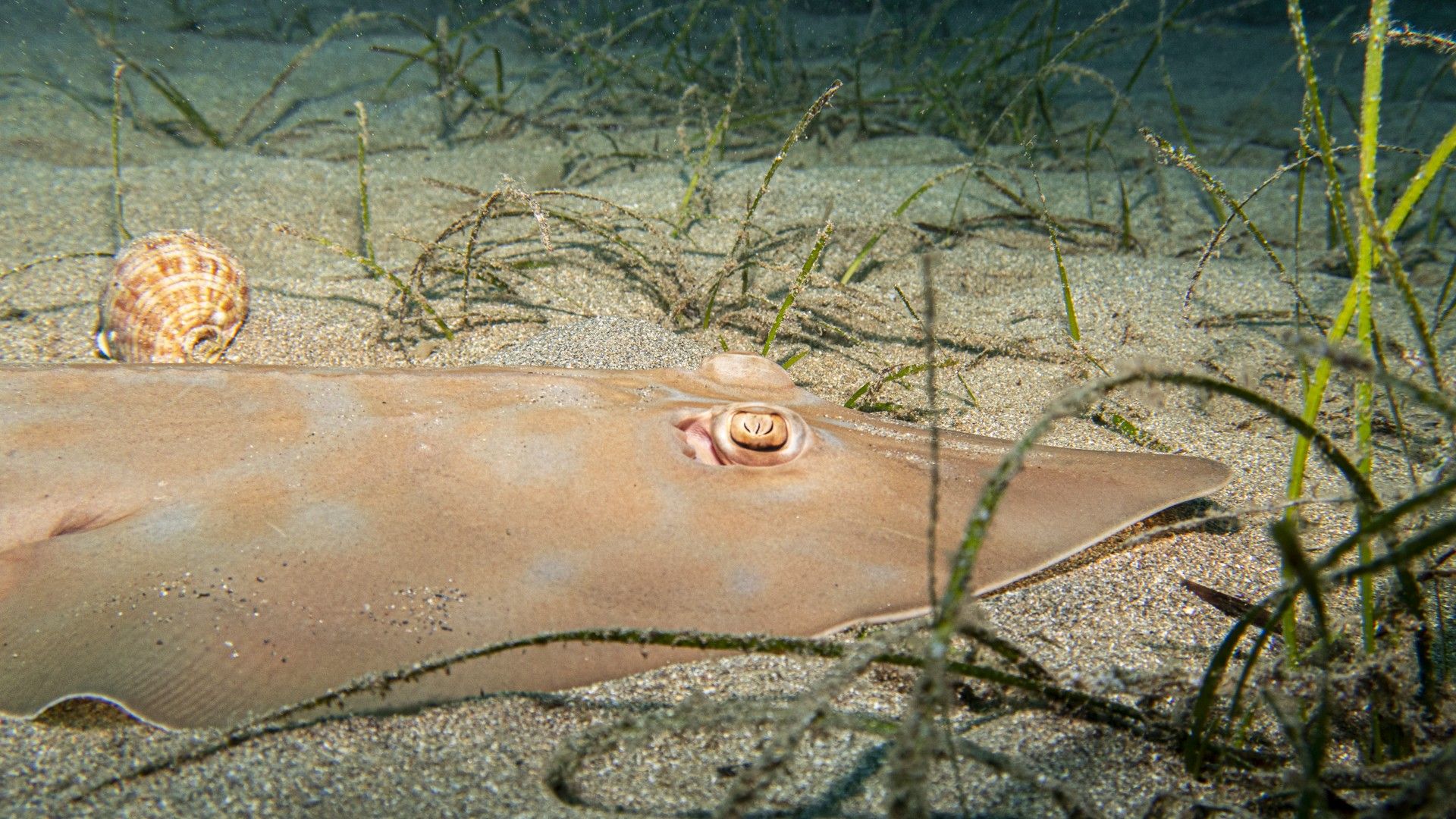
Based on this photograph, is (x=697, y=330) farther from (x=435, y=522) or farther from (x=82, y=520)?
(x=82, y=520)

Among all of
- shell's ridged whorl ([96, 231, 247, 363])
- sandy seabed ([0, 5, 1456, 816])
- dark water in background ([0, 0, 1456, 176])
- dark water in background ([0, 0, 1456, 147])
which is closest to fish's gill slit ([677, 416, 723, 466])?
sandy seabed ([0, 5, 1456, 816])

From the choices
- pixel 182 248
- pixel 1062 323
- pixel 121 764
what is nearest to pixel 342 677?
pixel 121 764

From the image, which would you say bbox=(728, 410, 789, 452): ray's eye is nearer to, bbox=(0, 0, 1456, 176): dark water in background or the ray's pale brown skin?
the ray's pale brown skin

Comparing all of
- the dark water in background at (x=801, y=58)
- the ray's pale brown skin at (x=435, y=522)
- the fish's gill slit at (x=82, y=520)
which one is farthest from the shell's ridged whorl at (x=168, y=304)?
the dark water in background at (x=801, y=58)

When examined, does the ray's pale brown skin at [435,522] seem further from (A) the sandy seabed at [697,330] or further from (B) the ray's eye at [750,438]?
(A) the sandy seabed at [697,330]

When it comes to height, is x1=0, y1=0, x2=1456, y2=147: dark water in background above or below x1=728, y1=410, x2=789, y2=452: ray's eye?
above

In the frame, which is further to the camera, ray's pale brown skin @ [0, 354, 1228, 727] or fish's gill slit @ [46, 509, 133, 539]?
fish's gill slit @ [46, 509, 133, 539]
